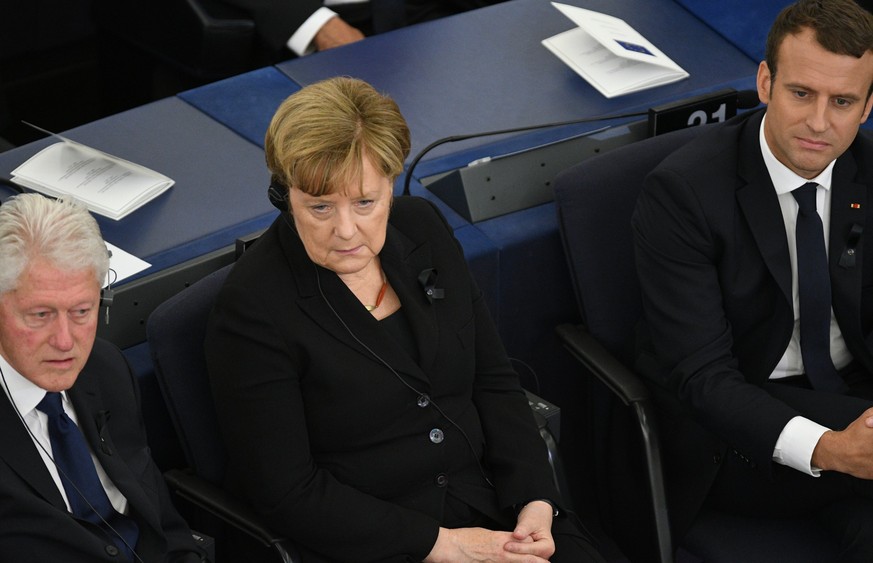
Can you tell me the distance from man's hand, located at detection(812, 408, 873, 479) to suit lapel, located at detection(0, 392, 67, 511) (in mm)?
1343

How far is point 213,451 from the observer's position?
2.31 meters

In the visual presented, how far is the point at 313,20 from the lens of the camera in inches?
154

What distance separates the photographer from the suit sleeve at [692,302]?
2.49 metres

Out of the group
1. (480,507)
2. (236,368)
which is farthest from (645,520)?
(236,368)

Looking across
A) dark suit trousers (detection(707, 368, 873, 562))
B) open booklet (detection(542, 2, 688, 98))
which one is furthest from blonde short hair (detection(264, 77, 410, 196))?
open booklet (detection(542, 2, 688, 98))

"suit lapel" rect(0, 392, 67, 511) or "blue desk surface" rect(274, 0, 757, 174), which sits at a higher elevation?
"suit lapel" rect(0, 392, 67, 511)

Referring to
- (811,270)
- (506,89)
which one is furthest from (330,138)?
(506,89)

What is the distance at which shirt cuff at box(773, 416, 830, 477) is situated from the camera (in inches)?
94.7

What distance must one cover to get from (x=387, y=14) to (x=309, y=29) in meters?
0.25

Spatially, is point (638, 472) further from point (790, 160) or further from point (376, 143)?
point (376, 143)

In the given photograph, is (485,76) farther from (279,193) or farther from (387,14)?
(279,193)

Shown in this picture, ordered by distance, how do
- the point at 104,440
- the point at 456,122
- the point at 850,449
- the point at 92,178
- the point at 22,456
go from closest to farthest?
the point at 22,456 < the point at 104,440 < the point at 850,449 < the point at 92,178 < the point at 456,122

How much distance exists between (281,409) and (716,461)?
36.3 inches

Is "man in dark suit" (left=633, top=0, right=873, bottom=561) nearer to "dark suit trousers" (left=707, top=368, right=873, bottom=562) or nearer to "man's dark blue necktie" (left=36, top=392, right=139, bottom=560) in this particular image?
"dark suit trousers" (left=707, top=368, right=873, bottom=562)
